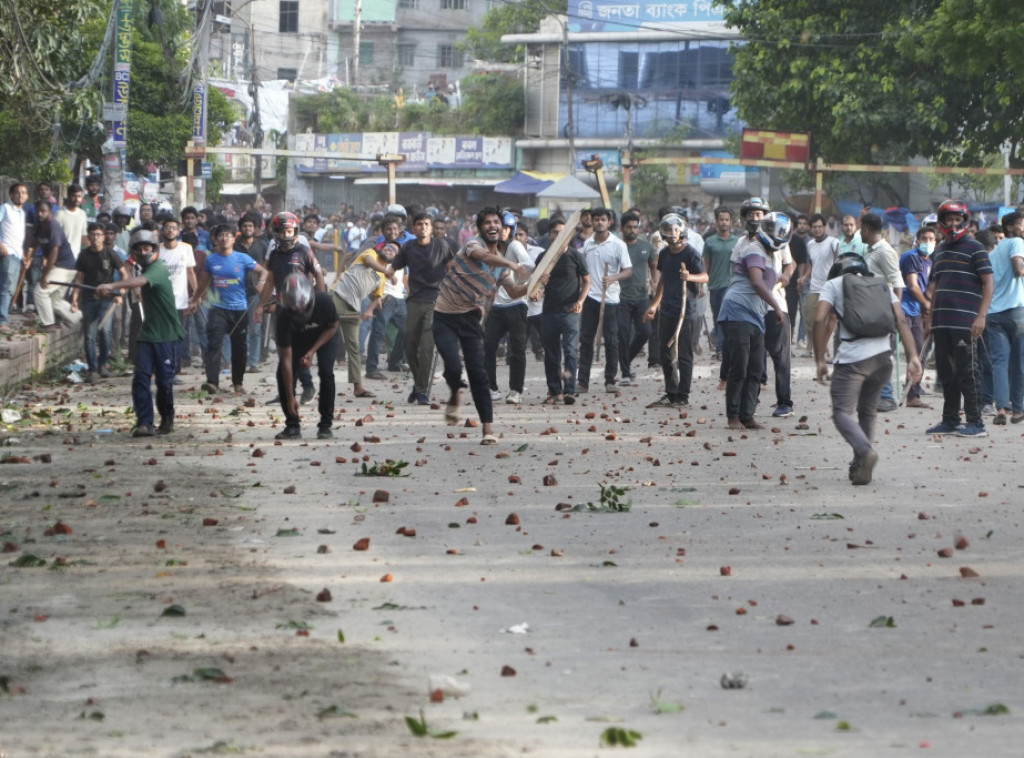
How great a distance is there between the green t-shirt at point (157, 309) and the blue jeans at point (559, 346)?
402 cm

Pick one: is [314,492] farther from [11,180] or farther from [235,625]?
[11,180]

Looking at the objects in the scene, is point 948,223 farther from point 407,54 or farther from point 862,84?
point 407,54

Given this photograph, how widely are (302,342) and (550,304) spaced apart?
11.9 feet

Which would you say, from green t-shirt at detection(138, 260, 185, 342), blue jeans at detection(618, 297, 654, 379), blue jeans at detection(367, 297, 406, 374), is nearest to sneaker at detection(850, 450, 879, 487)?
green t-shirt at detection(138, 260, 185, 342)

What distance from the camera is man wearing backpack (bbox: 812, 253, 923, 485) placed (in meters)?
10.6

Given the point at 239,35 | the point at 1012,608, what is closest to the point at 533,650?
the point at 1012,608

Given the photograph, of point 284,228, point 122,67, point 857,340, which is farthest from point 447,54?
point 857,340

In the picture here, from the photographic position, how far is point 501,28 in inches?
3226

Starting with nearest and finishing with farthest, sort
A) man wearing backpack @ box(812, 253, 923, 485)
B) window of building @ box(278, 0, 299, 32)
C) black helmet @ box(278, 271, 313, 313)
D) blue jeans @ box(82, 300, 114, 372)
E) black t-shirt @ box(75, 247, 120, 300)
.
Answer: man wearing backpack @ box(812, 253, 923, 485) < black helmet @ box(278, 271, 313, 313) < blue jeans @ box(82, 300, 114, 372) < black t-shirt @ box(75, 247, 120, 300) < window of building @ box(278, 0, 299, 32)

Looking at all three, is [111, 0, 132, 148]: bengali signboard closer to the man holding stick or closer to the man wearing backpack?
the man holding stick

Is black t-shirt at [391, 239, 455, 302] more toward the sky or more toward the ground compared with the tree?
more toward the ground

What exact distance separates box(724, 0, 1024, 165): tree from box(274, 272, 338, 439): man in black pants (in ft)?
74.9

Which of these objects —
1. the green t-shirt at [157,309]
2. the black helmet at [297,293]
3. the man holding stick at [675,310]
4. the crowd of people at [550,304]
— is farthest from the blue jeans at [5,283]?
the man holding stick at [675,310]

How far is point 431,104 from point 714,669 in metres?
67.8
